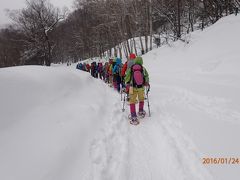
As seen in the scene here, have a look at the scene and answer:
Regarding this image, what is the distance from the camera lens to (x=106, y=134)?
218 inches

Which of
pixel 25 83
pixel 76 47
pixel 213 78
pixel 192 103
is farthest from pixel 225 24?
pixel 76 47

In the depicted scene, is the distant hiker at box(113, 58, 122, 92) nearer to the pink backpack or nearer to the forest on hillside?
the pink backpack

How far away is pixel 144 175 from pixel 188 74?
374 inches

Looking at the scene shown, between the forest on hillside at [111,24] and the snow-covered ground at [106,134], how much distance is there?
45.0 feet

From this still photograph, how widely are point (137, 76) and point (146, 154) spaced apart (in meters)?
2.75

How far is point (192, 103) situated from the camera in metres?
7.48

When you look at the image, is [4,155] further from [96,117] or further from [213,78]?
[213,78]

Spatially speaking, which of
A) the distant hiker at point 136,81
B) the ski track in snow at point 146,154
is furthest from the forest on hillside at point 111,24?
the ski track in snow at point 146,154

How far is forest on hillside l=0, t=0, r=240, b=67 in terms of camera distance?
2355 cm

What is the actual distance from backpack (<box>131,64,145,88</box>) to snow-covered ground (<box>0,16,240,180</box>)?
1145mm
